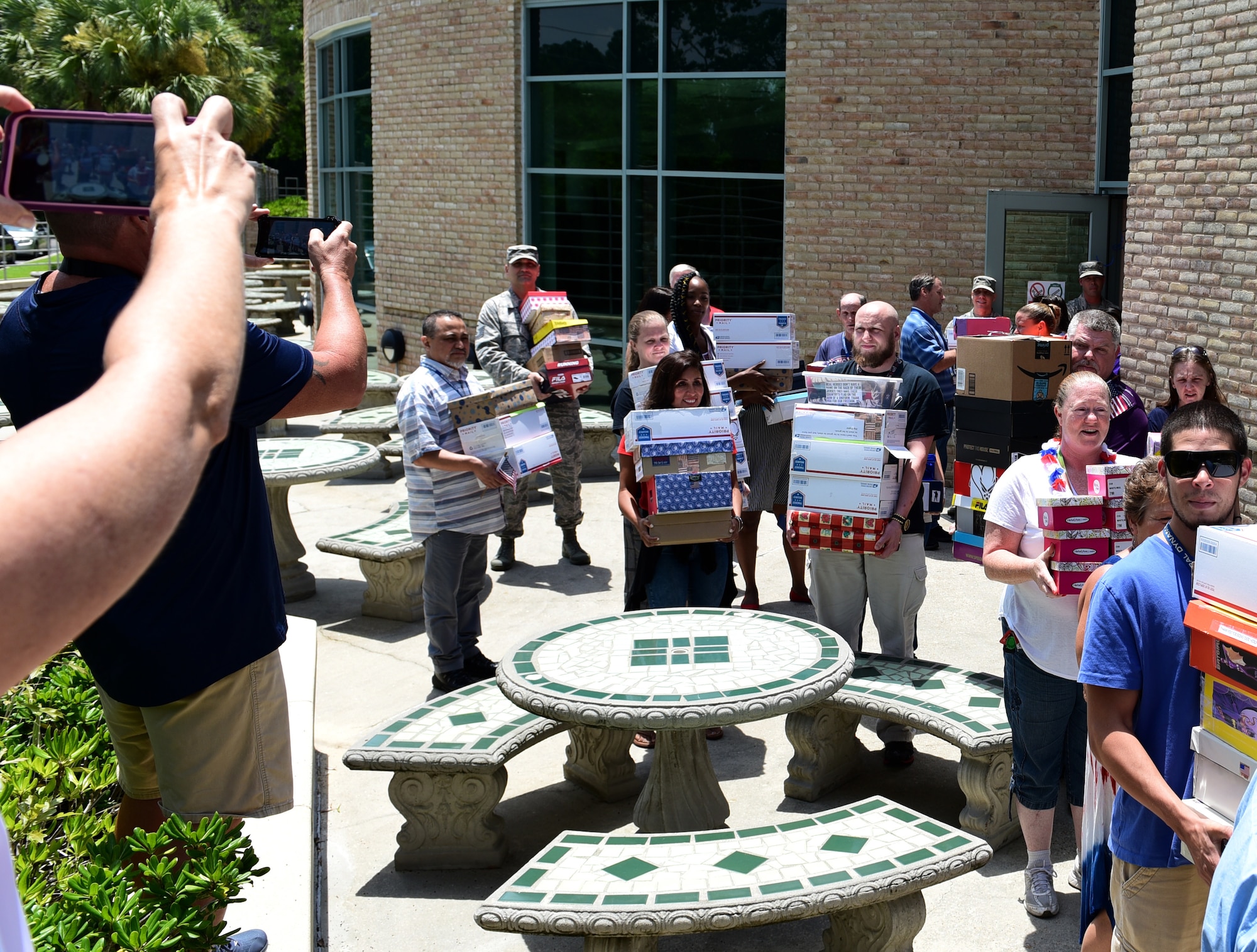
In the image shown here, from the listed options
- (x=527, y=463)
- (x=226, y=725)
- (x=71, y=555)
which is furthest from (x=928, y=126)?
(x=71, y=555)

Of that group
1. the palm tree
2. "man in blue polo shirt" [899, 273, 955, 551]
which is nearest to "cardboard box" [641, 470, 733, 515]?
"man in blue polo shirt" [899, 273, 955, 551]

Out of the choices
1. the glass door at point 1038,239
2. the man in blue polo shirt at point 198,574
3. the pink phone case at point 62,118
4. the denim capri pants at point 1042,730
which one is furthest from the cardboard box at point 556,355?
the pink phone case at point 62,118

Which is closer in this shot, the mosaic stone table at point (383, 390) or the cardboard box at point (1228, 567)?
the cardboard box at point (1228, 567)

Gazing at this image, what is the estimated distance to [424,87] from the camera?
639 inches

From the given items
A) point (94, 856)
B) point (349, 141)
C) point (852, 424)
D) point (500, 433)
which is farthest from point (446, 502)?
point (349, 141)

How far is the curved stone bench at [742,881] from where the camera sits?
3916 mm

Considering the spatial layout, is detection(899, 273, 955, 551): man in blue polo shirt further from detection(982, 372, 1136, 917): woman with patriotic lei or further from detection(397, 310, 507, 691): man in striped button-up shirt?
detection(982, 372, 1136, 917): woman with patriotic lei

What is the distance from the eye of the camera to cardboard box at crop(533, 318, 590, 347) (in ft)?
30.8

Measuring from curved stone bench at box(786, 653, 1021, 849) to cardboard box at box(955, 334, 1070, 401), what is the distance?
1.96m

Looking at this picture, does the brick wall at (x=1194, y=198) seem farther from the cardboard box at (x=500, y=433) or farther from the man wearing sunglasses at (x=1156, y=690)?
the man wearing sunglasses at (x=1156, y=690)

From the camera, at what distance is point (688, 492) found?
627 centimetres

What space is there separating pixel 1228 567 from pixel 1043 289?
10.1 meters

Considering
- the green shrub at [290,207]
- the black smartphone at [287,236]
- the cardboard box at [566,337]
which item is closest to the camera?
the black smartphone at [287,236]

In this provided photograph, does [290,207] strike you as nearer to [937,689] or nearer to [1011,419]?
[1011,419]
